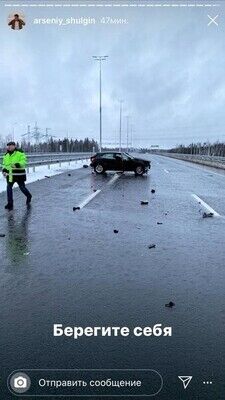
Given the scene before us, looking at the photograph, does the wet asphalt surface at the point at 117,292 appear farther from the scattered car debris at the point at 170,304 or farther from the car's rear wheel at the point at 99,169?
the car's rear wheel at the point at 99,169

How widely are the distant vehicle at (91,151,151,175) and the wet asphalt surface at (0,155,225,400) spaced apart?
656 inches

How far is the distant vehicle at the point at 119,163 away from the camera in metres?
26.6

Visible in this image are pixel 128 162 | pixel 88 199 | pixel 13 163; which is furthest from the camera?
pixel 128 162

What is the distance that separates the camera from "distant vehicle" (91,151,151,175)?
2664cm

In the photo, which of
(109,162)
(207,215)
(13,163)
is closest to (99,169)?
(109,162)

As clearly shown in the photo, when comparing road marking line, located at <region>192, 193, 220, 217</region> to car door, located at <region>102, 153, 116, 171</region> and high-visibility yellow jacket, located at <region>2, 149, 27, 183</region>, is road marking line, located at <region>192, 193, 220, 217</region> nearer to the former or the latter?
high-visibility yellow jacket, located at <region>2, 149, 27, 183</region>

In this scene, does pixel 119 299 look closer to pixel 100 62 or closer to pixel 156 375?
Answer: pixel 156 375

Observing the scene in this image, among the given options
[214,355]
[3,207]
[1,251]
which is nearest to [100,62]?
[3,207]

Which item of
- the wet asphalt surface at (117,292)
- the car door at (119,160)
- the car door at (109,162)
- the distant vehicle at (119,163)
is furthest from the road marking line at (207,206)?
the car door at (109,162)

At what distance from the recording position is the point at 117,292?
4785 millimetres

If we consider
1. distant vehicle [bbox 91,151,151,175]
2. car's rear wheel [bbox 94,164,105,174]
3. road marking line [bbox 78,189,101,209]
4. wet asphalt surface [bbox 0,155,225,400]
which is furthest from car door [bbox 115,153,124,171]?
wet asphalt surface [bbox 0,155,225,400]

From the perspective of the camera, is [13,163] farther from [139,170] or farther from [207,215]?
[139,170]

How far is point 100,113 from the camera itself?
50469mm

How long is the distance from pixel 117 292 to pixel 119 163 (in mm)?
22429
